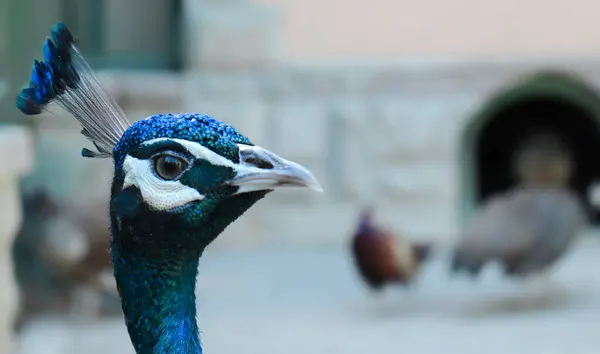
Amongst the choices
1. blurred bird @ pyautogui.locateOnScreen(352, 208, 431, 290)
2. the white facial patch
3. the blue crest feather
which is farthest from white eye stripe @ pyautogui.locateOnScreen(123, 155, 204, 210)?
blurred bird @ pyautogui.locateOnScreen(352, 208, 431, 290)

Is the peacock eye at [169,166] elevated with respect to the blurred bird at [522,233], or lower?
lower

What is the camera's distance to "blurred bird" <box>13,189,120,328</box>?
3.91 metres

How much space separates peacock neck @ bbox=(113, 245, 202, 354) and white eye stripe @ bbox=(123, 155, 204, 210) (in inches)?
2.9

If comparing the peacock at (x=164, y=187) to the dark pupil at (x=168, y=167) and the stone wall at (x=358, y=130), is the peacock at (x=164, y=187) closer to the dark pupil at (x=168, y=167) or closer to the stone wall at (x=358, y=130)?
the dark pupil at (x=168, y=167)

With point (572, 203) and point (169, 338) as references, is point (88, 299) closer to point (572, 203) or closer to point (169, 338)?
point (572, 203)

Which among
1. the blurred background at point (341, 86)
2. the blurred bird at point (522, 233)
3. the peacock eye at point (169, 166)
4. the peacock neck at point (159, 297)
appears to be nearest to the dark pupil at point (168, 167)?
the peacock eye at point (169, 166)

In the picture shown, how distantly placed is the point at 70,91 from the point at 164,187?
0.20m

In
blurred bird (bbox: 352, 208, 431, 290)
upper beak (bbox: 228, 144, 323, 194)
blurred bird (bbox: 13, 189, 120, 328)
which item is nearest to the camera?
upper beak (bbox: 228, 144, 323, 194)

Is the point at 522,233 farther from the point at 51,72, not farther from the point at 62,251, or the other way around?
the point at 51,72

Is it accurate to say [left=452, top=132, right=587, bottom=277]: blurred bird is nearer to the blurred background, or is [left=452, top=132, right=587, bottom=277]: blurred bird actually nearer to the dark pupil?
the blurred background

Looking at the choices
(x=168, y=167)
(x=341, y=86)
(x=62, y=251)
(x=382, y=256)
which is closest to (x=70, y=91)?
(x=168, y=167)

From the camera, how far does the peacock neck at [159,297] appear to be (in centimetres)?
133

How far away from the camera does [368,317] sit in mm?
4219

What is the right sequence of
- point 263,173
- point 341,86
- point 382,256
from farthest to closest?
1. point 341,86
2. point 382,256
3. point 263,173
